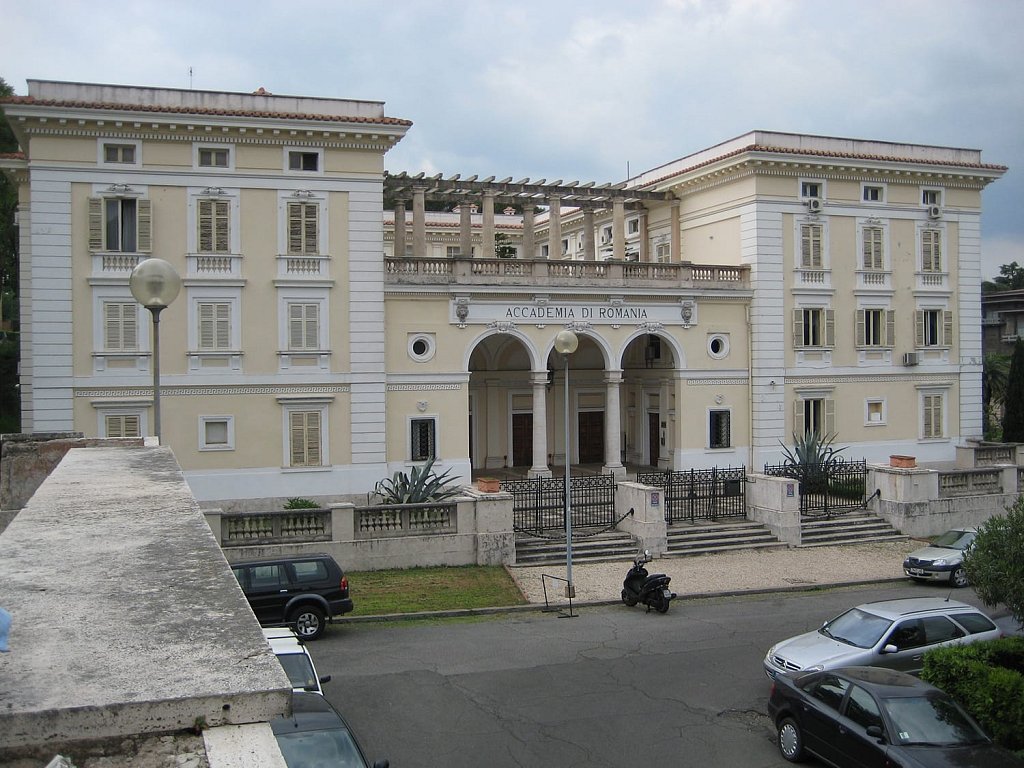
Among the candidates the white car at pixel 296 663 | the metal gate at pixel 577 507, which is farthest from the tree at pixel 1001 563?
the metal gate at pixel 577 507

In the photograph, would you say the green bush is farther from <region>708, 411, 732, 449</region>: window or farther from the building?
<region>708, 411, 732, 449</region>: window

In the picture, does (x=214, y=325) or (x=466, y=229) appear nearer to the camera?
(x=214, y=325)

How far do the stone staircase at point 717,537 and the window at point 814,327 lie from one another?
975cm

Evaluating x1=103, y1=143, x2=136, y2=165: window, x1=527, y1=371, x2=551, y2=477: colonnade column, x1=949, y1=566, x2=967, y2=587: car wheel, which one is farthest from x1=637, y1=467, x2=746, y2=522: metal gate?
x1=103, y1=143, x2=136, y2=165: window

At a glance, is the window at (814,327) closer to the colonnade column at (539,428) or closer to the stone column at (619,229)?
the stone column at (619,229)

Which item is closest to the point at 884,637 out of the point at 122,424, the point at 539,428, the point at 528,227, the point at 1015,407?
the point at 539,428

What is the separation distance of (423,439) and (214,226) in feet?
30.1

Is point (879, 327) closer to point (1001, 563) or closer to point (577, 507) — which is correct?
point (577, 507)

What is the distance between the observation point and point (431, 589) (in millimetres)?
21531

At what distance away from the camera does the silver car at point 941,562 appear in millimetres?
22500

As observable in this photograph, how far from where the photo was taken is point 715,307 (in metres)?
34.1

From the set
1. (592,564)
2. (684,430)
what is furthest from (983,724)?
(684,430)

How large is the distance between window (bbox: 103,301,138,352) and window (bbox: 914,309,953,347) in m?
28.2

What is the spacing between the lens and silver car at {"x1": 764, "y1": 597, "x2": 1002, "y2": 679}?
14414 mm
